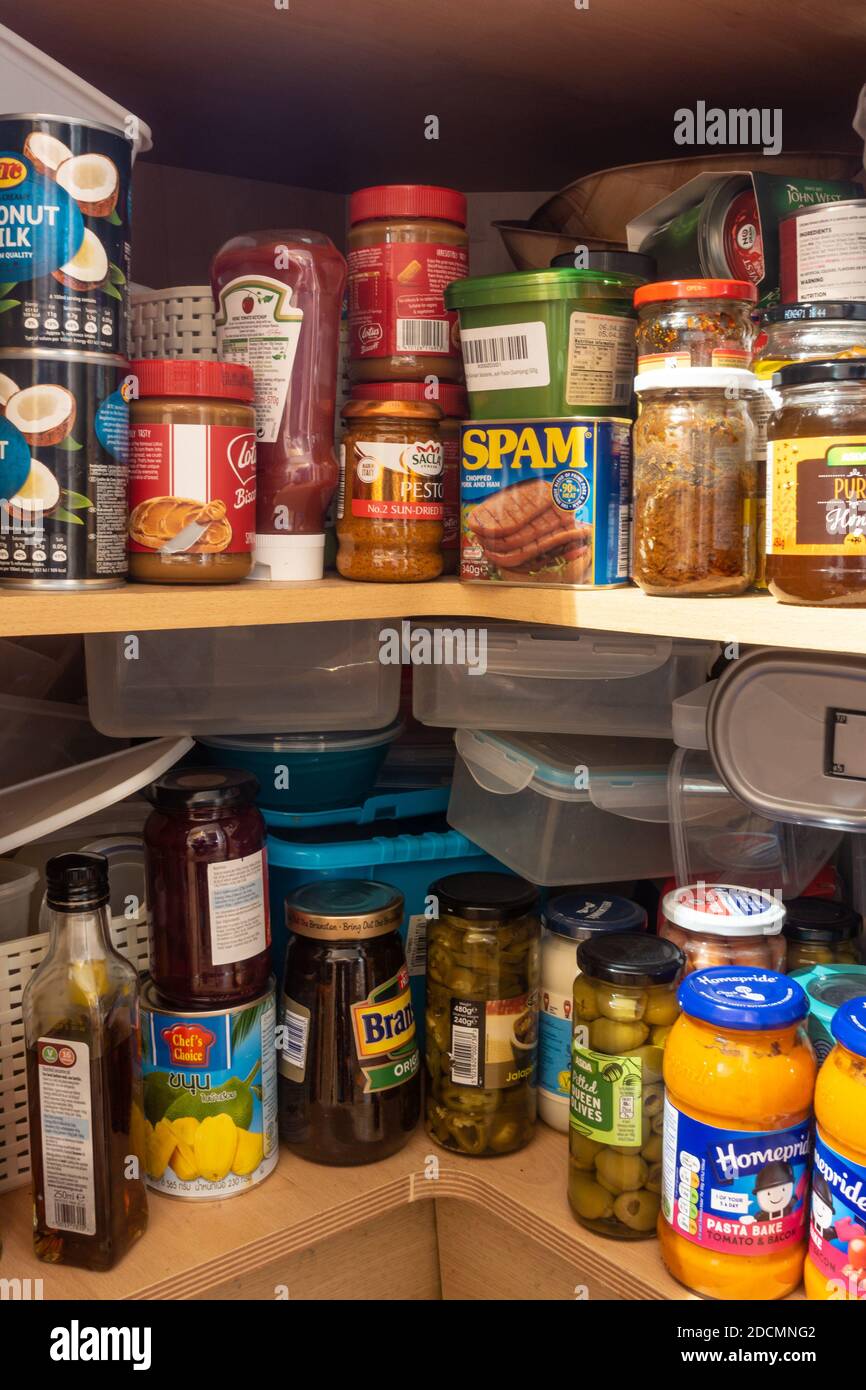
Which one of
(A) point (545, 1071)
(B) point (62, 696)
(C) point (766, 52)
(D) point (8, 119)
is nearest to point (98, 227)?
(D) point (8, 119)

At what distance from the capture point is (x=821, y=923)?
1.04 metres

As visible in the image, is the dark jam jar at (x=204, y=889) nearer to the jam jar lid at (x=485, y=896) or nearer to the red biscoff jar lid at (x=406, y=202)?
the jam jar lid at (x=485, y=896)

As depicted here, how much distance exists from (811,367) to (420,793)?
670mm

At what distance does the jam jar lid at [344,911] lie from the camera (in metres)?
1.07

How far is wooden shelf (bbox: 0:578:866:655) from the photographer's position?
2.55 feet

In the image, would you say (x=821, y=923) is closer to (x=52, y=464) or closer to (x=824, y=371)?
(x=824, y=371)

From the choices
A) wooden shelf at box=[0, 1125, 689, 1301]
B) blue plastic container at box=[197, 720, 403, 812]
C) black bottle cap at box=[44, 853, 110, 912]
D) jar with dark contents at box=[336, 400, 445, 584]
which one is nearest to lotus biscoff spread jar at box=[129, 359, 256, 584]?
jar with dark contents at box=[336, 400, 445, 584]

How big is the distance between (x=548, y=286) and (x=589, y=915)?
0.56 m

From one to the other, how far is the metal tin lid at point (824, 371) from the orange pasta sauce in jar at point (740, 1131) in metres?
0.42

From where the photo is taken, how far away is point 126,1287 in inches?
36.9

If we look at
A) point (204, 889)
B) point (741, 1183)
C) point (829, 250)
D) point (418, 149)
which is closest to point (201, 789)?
point (204, 889)

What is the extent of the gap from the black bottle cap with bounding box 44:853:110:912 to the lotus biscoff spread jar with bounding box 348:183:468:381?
19.6 inches

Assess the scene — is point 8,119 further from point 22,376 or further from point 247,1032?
point 247,1032

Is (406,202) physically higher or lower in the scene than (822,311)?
higher
